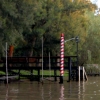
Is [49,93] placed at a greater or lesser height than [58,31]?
lesser

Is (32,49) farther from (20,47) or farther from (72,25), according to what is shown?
(72,25)

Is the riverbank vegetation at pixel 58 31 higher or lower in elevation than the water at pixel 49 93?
higher

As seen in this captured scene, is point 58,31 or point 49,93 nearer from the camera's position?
point 49,93

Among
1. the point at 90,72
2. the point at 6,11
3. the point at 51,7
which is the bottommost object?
the point at 90,72

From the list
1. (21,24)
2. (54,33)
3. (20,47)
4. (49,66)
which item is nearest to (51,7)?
A: (54,33)

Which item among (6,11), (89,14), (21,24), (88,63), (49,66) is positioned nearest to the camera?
(6,11)

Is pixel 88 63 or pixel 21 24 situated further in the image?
pixel 88 63

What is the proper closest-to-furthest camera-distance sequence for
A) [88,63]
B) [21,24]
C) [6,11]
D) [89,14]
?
1. [6,11]
2. [21,24]
3. [88,63]
4. [89,14]

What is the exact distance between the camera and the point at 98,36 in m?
55.0

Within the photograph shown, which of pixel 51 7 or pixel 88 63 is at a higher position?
pixel 51 7

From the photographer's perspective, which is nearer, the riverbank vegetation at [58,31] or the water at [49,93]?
the water at [49,93]

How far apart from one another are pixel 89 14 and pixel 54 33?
1482cm

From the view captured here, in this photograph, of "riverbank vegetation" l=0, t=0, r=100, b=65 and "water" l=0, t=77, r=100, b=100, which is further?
"riverbank vegetation" l=0, t=0, r=100, b=65

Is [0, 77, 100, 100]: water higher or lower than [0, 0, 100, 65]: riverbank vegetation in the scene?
lower
